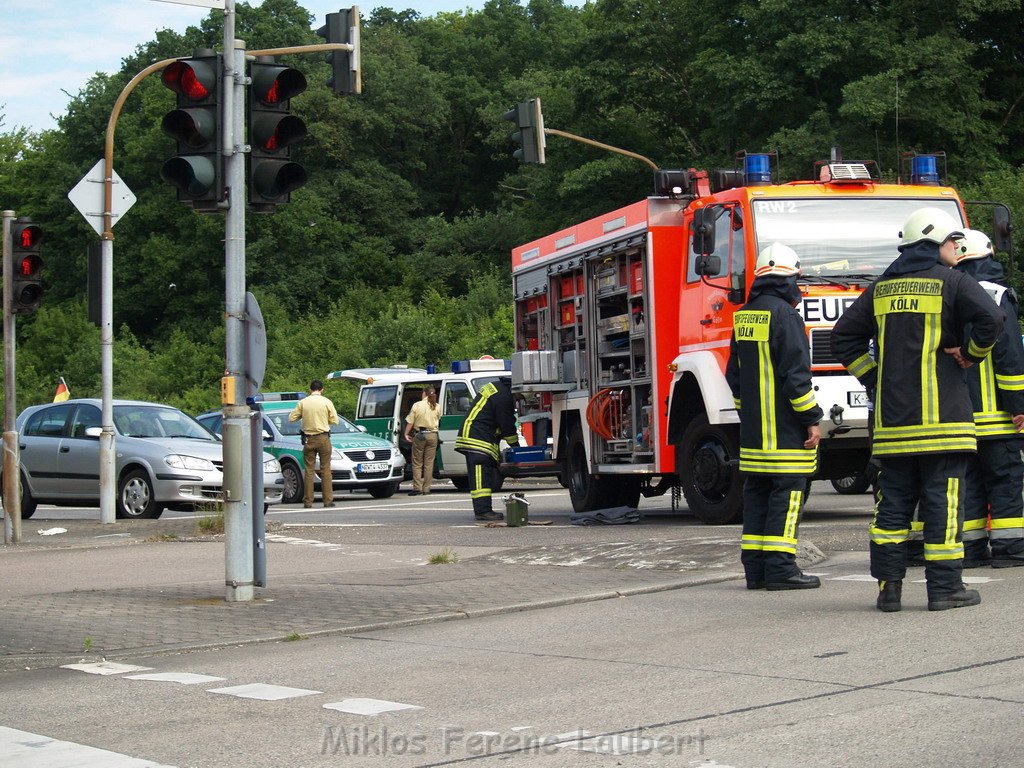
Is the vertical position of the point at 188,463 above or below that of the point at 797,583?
above

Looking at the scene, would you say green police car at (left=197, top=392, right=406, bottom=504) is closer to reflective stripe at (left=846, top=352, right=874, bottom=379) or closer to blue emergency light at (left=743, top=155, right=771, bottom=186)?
blue emergency light at (left=743, top=155, right=771, bottom=186)

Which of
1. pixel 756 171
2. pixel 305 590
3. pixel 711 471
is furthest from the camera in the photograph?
pixel 711 471

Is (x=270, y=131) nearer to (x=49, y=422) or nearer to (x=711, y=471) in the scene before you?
(x=711, y=471)

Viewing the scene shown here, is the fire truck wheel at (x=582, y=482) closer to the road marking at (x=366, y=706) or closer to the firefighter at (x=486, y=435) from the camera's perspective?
the firefighter at (x=486, y=435)

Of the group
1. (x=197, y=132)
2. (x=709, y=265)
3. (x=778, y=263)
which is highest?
(x=197, y=132)

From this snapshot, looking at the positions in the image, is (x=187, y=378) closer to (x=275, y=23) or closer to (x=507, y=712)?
(x=275, y=23)

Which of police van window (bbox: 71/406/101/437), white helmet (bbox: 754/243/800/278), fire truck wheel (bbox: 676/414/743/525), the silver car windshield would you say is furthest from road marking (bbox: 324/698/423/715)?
police van window (bbox: 71/406/101/437)

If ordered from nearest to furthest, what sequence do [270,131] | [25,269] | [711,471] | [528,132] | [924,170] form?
[270,131] < [711,471] < [924,170] < [25,269] < [528,132]

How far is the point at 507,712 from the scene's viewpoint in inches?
244

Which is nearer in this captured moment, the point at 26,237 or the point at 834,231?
the point at 834,231

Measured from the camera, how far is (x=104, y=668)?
26.1 feet

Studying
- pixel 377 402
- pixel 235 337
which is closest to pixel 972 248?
pixel 235 337

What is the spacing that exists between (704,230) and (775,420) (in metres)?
5.12

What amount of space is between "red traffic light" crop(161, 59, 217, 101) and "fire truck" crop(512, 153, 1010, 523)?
5599mm
